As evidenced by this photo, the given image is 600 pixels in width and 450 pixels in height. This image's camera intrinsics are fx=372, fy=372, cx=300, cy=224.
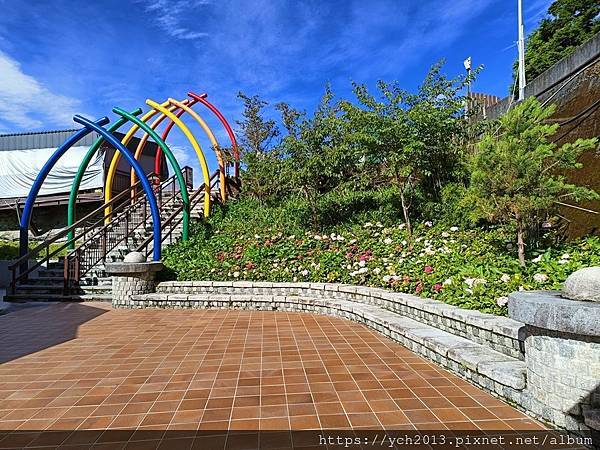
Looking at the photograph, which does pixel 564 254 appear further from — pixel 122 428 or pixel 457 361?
pixel 122 428

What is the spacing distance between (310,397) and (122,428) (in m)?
1.47

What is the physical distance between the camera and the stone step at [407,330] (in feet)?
10.3

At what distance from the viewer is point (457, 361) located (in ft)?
11.7

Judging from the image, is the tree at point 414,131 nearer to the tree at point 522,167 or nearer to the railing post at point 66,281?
the tree at point 522,167

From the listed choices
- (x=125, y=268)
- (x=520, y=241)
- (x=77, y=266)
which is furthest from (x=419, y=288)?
(x=77, y=266)

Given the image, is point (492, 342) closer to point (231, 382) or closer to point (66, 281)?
point (231, 382)

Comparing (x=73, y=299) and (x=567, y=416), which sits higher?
(x=73, y=299)

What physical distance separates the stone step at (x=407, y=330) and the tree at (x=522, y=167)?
1906 mm

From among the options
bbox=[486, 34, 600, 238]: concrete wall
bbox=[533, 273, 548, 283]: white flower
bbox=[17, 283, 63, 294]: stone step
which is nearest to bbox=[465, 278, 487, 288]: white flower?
bbox=[533, 273, 548, 283]: white flower

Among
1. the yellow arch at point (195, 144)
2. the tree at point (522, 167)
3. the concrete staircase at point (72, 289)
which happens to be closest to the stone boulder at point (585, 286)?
the tree at point (522, 167)

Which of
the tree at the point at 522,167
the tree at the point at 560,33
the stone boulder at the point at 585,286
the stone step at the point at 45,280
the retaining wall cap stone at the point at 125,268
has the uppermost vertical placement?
the tree at the point at 560,33

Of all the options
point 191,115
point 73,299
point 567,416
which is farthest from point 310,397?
point 191,115

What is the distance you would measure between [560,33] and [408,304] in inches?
744

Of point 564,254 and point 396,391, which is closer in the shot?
point 396,391
